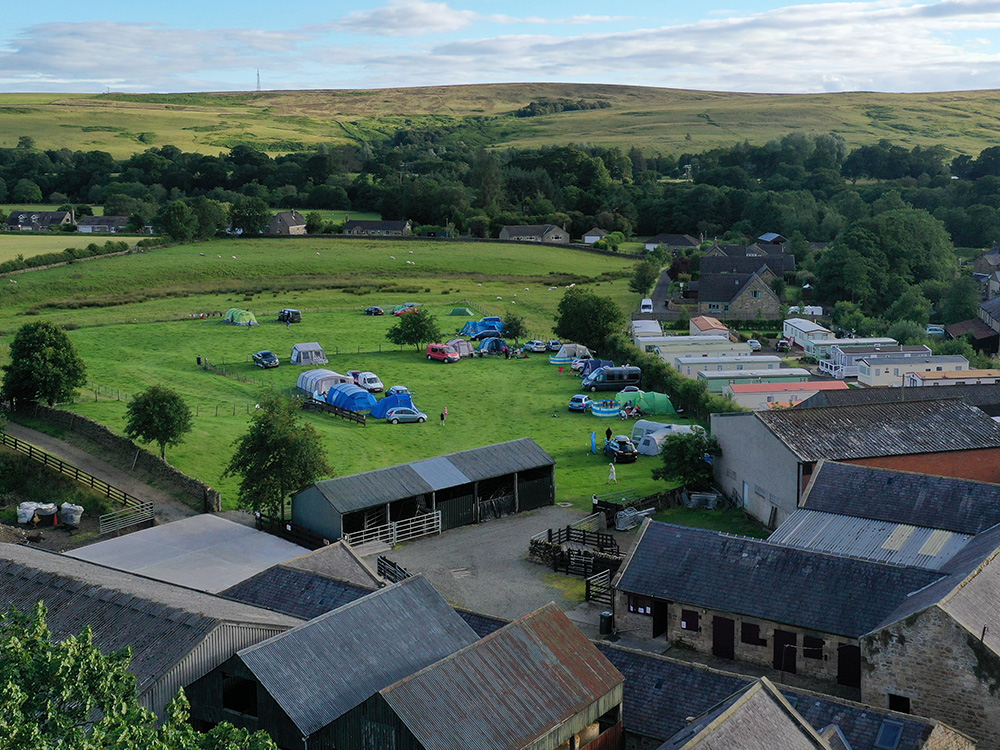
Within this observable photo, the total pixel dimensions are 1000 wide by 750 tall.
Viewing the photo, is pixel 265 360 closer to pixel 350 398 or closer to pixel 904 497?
pixel 350 398

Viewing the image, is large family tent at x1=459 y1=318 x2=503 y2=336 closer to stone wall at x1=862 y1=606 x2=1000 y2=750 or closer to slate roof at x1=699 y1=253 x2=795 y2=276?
slate roof at x1=699 y1=253 x2=795 y2=276

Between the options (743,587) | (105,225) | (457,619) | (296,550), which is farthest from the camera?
(105,225)

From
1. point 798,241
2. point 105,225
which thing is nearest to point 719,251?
point 798,241

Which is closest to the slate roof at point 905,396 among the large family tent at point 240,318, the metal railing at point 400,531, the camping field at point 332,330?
the camping field at point 332,330

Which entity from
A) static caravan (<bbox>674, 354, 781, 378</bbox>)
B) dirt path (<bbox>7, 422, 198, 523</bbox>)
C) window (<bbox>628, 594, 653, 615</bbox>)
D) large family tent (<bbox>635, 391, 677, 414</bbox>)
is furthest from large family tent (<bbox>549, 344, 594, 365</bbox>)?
window (<bbox>628, 594, 653, 615</bbox>)

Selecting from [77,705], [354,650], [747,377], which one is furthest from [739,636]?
[747,377]

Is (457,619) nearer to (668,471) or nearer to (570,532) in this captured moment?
(570,532)
